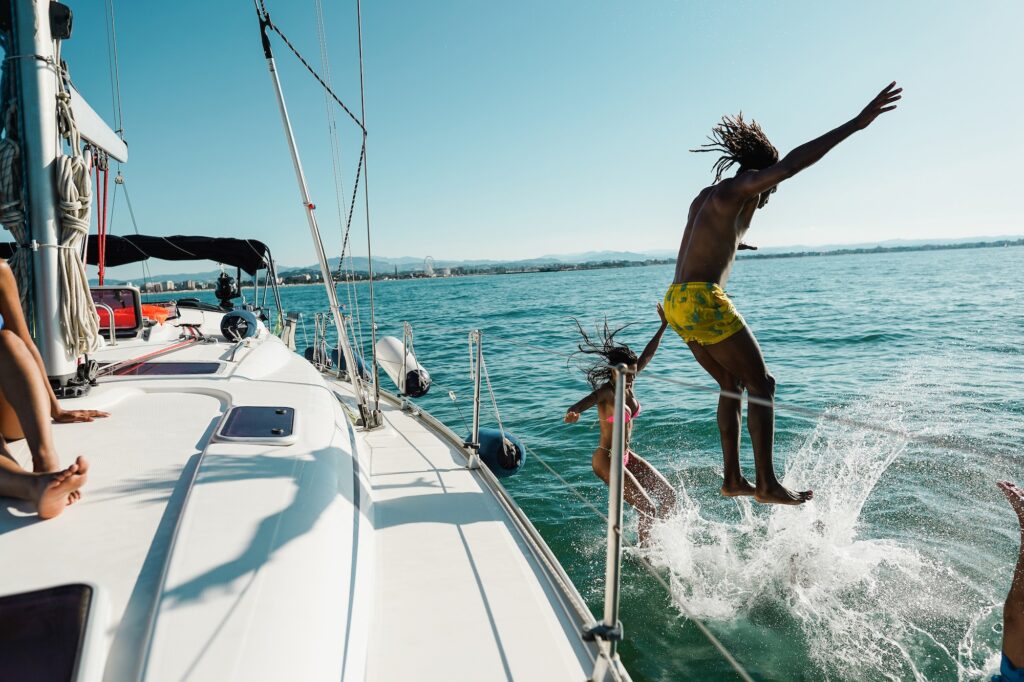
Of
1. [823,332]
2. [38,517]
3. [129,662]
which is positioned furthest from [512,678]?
[823,332]

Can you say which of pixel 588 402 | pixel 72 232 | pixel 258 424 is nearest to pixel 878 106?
pixel 588 402

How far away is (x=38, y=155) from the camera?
2725 millimetres

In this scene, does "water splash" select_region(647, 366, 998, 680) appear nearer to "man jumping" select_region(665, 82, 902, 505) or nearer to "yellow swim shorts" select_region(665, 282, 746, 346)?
"man jumping" select_region(665, 82, 902, 505)

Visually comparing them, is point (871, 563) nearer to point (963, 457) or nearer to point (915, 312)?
point (963, 457)

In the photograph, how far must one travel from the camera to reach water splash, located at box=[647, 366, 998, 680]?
290 cm

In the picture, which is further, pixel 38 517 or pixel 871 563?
pixel 871 563

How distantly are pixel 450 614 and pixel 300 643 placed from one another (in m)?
0.71

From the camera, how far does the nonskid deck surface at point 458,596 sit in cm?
187

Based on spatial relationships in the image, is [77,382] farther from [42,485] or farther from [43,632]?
[43,632]

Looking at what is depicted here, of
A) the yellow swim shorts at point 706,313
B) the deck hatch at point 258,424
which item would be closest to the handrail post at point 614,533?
the yellow swim shorts at point 706,313

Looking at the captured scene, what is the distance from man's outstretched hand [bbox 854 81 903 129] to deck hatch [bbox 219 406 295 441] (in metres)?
2.69

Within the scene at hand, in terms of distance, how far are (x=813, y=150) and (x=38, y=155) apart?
3.52 metres

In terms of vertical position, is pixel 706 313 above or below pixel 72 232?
below

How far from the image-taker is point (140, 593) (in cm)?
153
